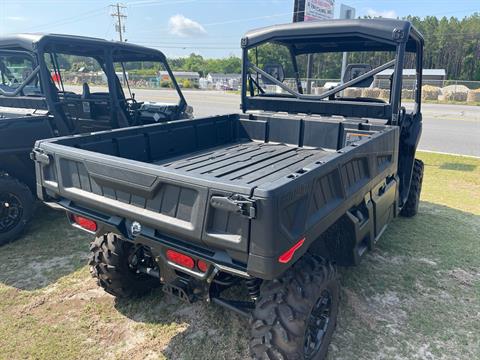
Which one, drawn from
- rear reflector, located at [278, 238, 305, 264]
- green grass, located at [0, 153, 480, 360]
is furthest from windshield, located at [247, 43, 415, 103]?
rear reflector, located at [278, 238, 305, 264]

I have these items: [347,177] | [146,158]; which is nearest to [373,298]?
[347,177]

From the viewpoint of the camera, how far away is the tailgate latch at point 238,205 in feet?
5.31

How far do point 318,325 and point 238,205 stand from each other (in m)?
1.18

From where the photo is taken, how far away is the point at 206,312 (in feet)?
9.34

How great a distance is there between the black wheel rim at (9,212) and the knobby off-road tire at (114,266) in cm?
156

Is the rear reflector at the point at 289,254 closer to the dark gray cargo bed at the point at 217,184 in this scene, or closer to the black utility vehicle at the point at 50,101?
the dark gray cargo bed at the point at 217,184

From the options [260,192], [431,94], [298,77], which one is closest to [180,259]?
[260,192]

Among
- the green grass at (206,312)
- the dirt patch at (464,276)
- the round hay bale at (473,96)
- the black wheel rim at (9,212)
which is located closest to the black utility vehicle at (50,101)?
the black wheel rim at (9,212)

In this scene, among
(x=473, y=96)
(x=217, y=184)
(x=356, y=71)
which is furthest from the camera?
(x=473, y=96)

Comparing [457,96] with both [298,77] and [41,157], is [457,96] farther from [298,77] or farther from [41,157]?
[41,157]

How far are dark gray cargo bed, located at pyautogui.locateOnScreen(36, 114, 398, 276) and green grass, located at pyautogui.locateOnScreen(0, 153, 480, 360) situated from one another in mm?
671

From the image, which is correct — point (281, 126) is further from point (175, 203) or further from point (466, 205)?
point (466, 205)

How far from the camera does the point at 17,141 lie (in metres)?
3.86

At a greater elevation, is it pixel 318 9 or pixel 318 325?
pixel 318 9
